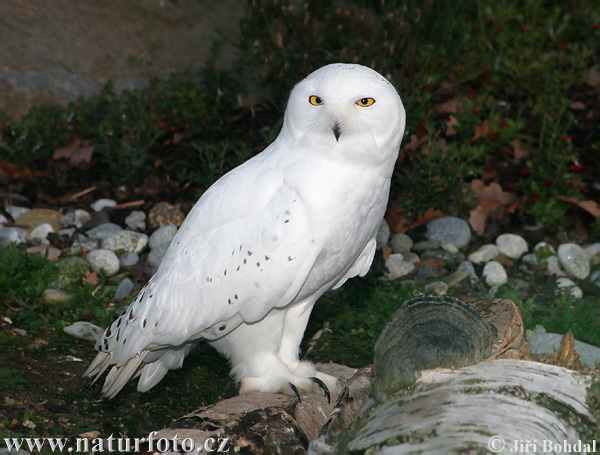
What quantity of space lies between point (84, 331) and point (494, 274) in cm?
284

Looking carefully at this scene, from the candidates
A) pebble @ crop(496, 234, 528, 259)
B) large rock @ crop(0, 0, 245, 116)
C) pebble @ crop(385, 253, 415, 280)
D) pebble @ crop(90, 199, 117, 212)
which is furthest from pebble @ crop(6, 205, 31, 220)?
pebble @ crop(496, 234, 528, 259)

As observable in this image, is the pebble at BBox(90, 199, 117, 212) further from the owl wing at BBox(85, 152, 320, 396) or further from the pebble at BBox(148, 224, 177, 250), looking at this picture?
the owl wing at BBox(85, 152, 320, 396)

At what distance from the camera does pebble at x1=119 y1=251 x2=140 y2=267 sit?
194 inches

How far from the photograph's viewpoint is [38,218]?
17.8ft

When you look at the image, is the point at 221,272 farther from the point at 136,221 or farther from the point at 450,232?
the point at 450,232

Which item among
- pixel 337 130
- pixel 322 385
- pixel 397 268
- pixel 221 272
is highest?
pixel 337 130

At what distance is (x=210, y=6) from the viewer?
827 centimetres

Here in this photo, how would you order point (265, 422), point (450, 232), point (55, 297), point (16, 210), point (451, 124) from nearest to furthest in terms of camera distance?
point (265, 422) → point (55, 297) → point (450, 232) → point (16, 210) → point (451, 124)

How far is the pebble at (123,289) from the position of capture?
4.55 m

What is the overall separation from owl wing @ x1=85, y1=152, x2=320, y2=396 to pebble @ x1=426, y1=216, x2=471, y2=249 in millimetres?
2549

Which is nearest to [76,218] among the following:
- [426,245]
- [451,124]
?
[426,245]

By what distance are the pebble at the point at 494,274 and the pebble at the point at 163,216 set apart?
7.69 ft

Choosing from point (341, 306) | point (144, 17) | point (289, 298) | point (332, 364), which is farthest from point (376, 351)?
point (144, 17)

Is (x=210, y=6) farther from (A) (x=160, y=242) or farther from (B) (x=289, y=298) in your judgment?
(B) (x=289, y=298)
